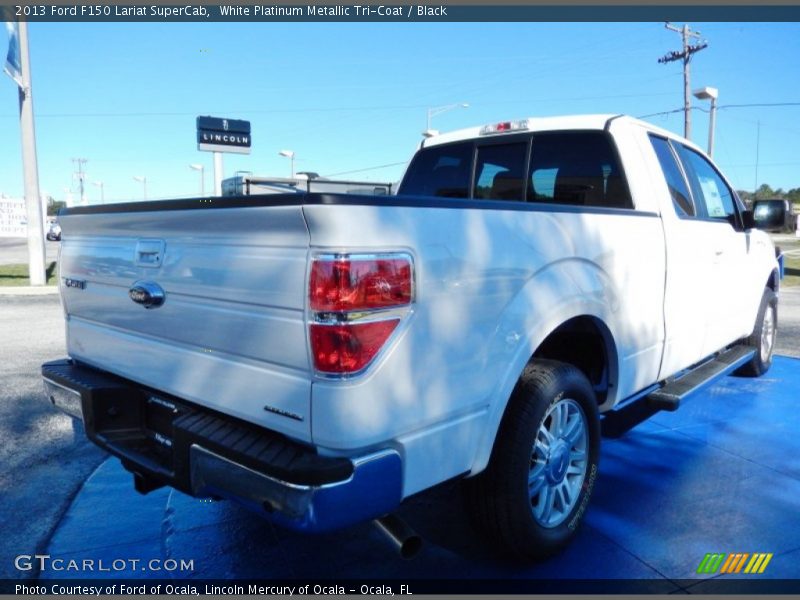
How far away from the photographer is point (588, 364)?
10.8 ft

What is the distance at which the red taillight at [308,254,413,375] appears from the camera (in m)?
1.89

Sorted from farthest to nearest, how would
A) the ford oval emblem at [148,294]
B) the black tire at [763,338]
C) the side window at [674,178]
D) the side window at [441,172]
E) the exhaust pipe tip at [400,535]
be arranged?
the black tire at [763,338] < the side window at [441,172] < the side window at [674,178] < the ford oval emblem at [148,294] < the exhaust pipe tip at [400,535]

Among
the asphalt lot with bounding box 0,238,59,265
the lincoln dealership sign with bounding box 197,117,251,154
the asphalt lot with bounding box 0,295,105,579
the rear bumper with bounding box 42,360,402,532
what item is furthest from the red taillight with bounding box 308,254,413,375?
the asphalt lot with bounding box 0,238,59,265

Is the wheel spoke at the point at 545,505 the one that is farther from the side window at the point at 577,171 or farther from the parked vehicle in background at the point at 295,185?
the parked vehicle in background at the point at 295,185

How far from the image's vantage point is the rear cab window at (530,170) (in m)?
3.68

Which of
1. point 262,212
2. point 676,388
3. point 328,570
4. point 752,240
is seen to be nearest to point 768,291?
point 752,240

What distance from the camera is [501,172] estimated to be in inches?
166

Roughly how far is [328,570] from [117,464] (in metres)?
1.88

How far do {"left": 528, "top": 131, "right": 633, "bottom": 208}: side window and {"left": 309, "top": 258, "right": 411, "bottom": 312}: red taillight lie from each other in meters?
2.07

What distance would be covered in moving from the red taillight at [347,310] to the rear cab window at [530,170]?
2115 millimetres

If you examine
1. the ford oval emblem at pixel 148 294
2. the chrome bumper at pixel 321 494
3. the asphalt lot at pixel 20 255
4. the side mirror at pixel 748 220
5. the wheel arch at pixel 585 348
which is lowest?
the asphalt lot at pixel 20 255

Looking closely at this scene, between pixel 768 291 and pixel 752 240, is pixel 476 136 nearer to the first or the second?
pixel 752 240

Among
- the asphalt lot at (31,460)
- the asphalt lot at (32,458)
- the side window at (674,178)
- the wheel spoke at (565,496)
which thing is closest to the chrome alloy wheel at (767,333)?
the asphalt lot at (32,458)

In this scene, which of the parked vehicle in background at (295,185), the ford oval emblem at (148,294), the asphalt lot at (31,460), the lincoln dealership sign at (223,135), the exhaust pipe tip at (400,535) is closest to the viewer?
the exhaust pipe tip at (400,535)
